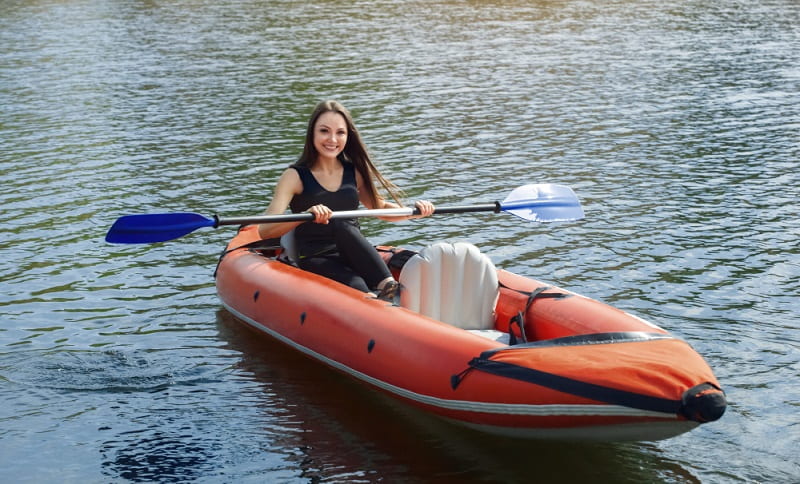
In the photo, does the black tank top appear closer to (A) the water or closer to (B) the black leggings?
(B) the black leggings

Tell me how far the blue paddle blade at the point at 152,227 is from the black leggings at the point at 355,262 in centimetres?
94

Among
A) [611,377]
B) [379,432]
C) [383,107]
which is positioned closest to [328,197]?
[379,432]

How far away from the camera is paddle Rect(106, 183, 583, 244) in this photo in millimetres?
6938

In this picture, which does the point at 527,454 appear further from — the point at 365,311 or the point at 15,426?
the point at 15,426

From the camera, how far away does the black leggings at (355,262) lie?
7.03m

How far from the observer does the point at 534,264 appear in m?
8.99

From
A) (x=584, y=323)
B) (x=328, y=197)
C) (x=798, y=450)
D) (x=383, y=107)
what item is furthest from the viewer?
(x=383, y=107)

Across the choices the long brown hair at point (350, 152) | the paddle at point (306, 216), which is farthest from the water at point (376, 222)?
the long brown hair at point (350, 152)

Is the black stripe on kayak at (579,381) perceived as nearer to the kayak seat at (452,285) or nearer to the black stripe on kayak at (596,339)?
the black stripe on kayak at (596,339)

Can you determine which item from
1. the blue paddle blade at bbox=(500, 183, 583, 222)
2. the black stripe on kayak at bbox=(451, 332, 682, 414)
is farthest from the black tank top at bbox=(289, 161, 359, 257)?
the black stripe on kayak at bbox=(451, 332, 682, 414)

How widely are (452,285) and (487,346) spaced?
111 cm

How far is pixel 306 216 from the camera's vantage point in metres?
6.91

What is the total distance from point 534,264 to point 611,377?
13.4 ft

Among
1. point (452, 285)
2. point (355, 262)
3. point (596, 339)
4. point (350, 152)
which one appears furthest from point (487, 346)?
point (350, 152)
